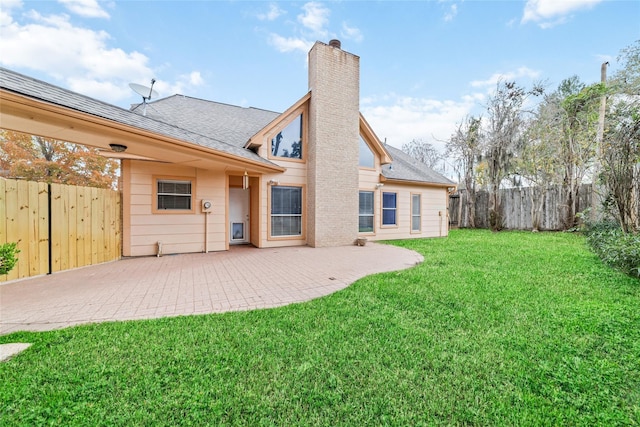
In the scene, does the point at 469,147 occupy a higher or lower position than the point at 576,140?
higher

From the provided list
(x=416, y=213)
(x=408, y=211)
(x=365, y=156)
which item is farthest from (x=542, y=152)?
(x=365, y=156)

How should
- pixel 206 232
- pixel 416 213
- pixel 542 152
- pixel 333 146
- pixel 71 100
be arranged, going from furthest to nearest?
pixel 542 152
pixel 416 213
pixel 333 146
pixel 206 232
pixel 71 100

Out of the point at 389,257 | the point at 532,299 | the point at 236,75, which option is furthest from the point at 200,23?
the point at 532,299

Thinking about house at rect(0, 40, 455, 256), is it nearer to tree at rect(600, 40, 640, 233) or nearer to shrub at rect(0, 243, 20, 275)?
shrub at rect(0, 243, 20, 275)

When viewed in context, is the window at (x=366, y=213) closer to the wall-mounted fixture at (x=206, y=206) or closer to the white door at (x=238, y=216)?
the white door at (x=238, y=216)

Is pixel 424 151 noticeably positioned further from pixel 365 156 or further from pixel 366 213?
pixel 366 213

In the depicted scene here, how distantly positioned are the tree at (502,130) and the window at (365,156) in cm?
795

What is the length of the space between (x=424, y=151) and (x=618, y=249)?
21.5 meters

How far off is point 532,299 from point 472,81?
44.0 feet

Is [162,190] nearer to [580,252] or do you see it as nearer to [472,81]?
[580,252]

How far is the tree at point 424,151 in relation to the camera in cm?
2473

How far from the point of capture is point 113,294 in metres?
4.00

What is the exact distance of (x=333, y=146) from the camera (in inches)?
352

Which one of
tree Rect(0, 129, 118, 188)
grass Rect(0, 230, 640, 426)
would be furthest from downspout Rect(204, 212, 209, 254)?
tree Rect(0, 129, 118, 188)
